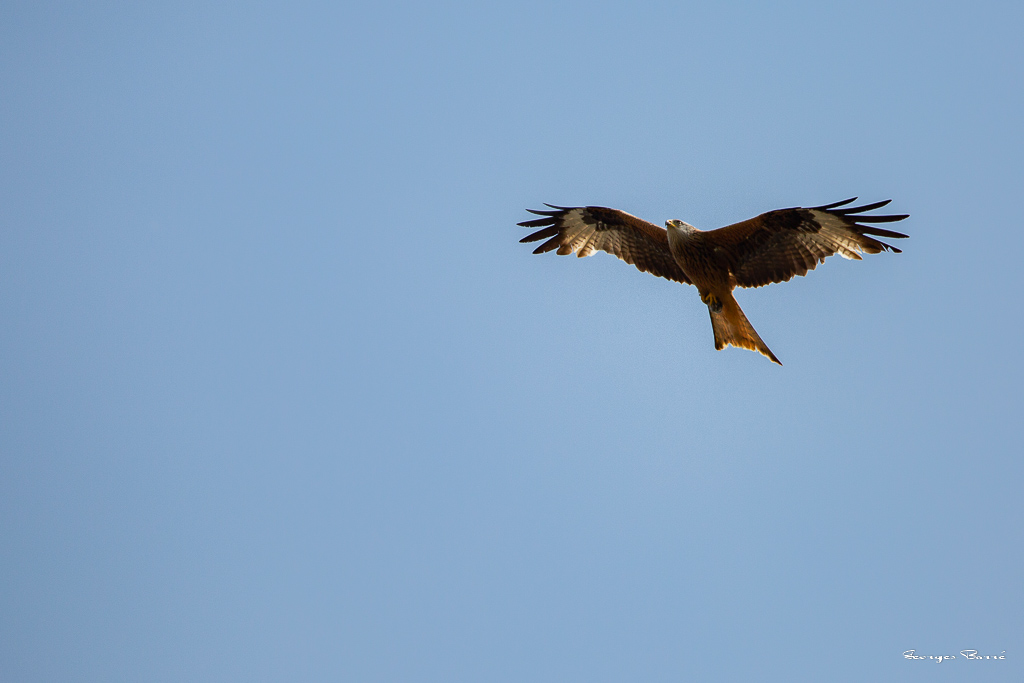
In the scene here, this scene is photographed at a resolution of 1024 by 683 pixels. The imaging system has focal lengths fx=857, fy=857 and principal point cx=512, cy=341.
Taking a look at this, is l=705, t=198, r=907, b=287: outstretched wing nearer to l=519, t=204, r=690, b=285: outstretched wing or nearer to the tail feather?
the tail feather

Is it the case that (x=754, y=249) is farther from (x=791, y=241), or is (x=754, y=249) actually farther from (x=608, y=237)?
(x=608, y=237)

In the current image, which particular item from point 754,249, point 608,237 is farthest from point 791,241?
point 608,237

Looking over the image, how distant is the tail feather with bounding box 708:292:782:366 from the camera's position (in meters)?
8.75

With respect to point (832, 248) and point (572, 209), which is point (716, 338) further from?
point (572, 209)

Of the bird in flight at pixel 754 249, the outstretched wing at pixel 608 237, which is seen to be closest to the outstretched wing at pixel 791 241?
the bird in flight at pixel 754 249

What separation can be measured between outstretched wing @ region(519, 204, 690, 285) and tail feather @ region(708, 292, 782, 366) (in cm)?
74

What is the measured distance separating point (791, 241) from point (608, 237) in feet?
6.96

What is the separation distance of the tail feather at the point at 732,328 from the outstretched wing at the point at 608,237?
0.74 metres

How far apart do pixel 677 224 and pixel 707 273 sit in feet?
2.05

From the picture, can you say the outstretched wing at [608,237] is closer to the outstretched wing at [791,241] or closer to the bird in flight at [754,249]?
the bird in flight at [754,249]

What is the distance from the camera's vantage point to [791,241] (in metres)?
8.77

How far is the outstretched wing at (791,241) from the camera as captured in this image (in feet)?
27.5

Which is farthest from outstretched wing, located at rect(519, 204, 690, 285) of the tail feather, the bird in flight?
the tail feather

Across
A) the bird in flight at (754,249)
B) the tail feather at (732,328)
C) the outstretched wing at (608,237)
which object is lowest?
the tail feather at (732,328)
